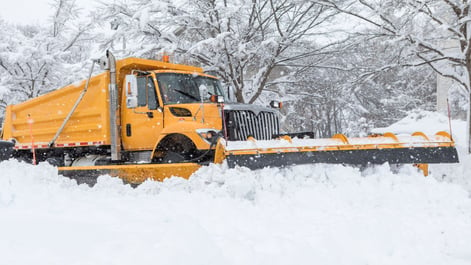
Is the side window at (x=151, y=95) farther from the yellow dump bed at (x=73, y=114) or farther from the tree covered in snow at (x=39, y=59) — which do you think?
the tree covered in snow at (x=39, y=59)

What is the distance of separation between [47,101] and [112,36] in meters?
4.34

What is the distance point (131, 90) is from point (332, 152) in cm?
329

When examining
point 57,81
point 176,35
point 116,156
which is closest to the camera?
point 116,156

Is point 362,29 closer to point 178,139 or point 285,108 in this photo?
point 178,139

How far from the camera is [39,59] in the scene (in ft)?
53.5

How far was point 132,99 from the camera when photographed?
265 inches

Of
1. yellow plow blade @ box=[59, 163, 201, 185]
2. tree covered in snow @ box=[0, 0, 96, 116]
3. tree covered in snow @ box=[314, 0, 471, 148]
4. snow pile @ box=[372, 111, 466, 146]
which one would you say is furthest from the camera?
tree covered in snow @ box=[0, 0, 96, 116]

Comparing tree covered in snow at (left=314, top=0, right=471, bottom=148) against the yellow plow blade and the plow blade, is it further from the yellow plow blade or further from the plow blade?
the yellow plow blade

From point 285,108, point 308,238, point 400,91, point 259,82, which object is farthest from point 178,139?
point 400,91

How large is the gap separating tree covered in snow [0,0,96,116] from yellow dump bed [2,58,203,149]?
570cm

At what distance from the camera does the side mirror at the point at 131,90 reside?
6680 mm

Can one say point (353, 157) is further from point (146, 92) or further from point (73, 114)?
point (73, 114)

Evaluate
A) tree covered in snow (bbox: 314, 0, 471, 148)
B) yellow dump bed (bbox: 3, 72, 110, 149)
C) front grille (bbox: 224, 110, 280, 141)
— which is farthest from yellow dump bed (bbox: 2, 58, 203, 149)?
tree covered in snow (bbox: 314, 0, 471, 148)

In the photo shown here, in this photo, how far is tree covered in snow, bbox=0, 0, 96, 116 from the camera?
51.9 ft
